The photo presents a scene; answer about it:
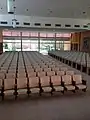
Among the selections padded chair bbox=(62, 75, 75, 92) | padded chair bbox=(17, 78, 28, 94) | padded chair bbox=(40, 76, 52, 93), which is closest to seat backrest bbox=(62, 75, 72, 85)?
padded chair bbox=(62, 75, 75, 92)

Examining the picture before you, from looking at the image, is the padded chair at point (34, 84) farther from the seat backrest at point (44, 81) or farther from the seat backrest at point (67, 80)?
the seat backrest at point (67, 80)

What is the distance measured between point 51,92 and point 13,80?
56.2 inches

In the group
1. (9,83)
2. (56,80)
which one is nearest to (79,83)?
(56,80)

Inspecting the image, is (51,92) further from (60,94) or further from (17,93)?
(17,93)

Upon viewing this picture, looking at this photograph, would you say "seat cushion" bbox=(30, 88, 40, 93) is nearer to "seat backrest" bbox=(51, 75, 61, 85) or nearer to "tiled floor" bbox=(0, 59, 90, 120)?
"tiled floor" bbox=(0, 59, 90, 120)

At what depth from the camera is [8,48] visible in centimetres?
2706

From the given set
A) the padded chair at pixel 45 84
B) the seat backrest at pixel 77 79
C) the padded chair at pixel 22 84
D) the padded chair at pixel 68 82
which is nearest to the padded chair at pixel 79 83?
the seat backrest at pixel 77 79

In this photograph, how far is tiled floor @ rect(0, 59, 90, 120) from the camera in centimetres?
446

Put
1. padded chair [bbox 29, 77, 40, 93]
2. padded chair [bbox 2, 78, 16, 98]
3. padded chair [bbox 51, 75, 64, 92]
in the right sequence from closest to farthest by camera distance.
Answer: padded chair [bbox 2, 78, 16, 98], padded chair [bbox 29, 77, 40, 93], padded chair [bbox 51, 75, 64, 92]

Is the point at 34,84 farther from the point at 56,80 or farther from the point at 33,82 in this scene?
the point at 56,80

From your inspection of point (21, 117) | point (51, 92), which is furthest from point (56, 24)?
point (21, 117)

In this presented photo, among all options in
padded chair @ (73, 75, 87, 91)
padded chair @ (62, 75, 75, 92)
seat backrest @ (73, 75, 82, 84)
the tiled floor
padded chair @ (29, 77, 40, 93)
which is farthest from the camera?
seat backrest @ (73, 75, 82, 84)

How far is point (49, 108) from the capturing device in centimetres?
499

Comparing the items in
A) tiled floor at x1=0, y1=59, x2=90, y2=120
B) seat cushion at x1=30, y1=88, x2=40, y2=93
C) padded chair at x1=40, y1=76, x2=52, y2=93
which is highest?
padded chair at x1=40, y1=76, x2=52, y2=93
